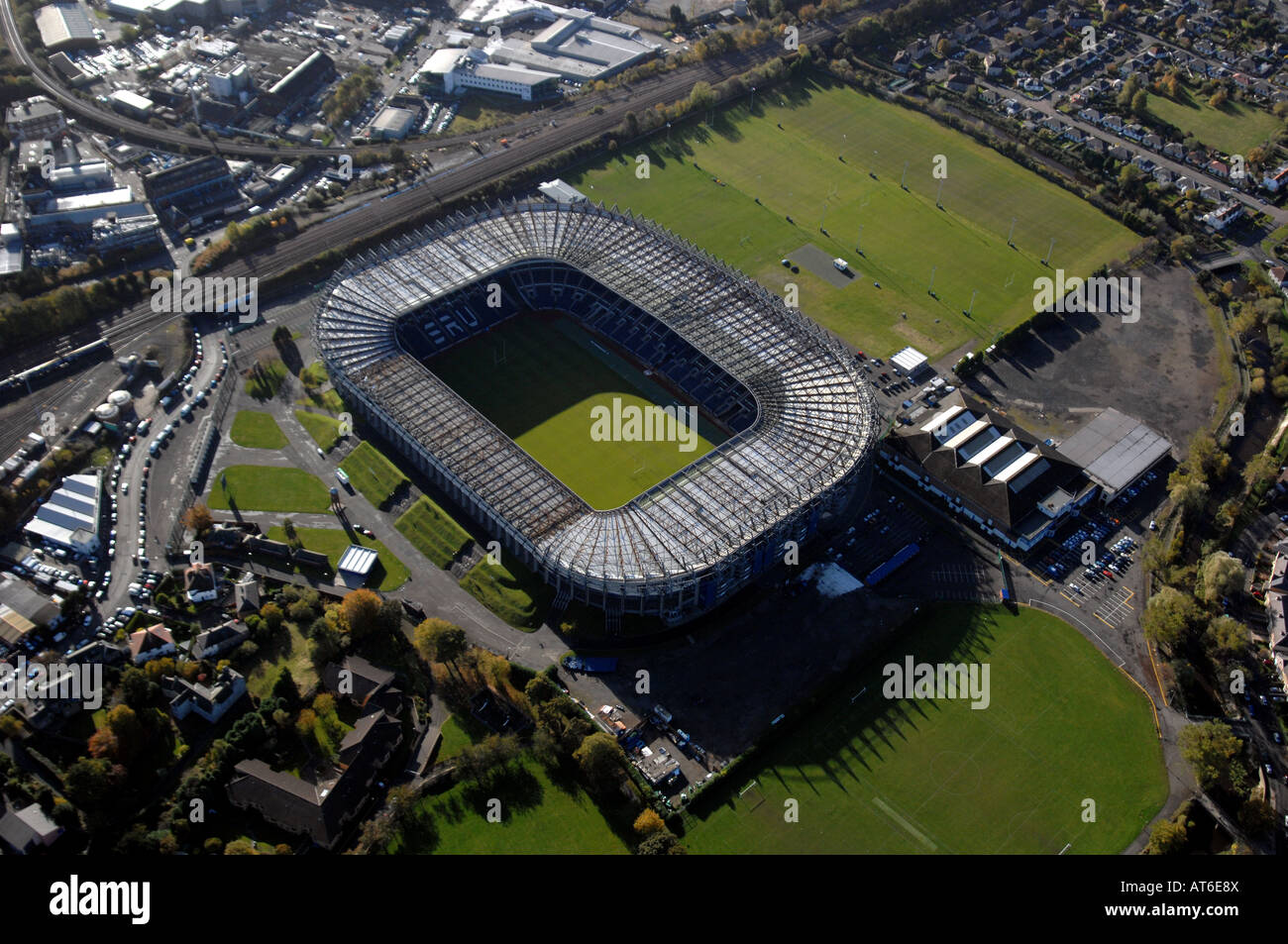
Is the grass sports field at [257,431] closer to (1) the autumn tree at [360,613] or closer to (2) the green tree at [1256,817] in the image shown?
(1) the autumn tree at [360,613]

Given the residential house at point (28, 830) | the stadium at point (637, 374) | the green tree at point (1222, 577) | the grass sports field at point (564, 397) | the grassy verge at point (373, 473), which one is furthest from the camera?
the grass sports field at point (564, 397)

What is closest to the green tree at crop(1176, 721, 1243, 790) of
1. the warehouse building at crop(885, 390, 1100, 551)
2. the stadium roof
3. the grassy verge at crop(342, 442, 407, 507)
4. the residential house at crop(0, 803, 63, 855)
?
the warehouse building at crop(885, 390, 1100, 551)

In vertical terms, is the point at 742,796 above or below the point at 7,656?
above

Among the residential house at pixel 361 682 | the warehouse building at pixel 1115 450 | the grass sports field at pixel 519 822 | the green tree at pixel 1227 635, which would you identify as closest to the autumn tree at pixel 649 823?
the grass sports field at pixel 519 822

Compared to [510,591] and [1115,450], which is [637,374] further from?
[1115,450]

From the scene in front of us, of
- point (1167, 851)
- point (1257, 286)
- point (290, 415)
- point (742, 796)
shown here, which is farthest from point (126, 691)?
point (1257, 286)

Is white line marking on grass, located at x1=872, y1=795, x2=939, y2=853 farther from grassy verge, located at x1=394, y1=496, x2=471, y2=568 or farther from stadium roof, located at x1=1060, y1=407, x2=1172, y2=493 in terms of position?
stadium roof, located at x1=1060, y1=407, x2=1172, y2=493

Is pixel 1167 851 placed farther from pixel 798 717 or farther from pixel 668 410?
pixel 668 410
